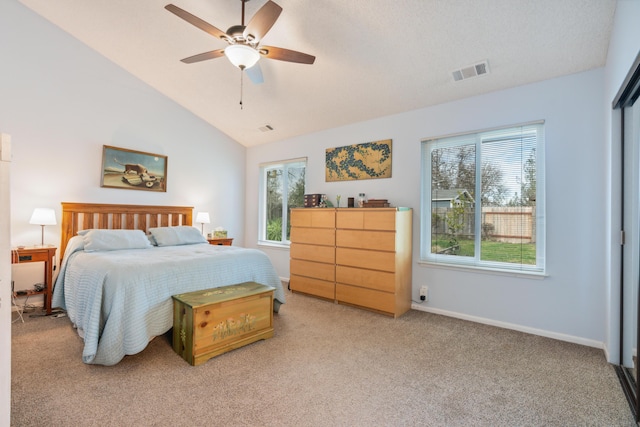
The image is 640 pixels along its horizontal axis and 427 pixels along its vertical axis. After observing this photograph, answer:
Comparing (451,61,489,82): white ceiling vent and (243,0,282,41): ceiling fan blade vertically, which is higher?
(451,61,489,82): white ceiling vent

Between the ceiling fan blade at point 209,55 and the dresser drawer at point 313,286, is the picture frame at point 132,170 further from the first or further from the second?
the dresser drawer at point 313,286

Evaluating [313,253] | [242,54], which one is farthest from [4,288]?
[313,253]

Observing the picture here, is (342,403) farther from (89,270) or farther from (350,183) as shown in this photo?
(350,183)

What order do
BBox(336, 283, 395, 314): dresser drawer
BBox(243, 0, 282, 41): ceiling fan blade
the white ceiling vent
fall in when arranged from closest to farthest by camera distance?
1. BBox(243, 0, 282, 41): ceiling fan blade
2. the white ceiling vent
3. BBox(336, 283, 395, 314): dresser drawer

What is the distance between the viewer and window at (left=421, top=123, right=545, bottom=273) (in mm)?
3102

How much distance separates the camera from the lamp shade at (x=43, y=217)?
3.41m

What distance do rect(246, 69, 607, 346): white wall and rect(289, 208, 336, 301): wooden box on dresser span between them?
3.42ft

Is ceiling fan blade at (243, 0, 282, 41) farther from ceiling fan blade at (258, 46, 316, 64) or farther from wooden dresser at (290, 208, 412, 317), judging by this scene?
wooden dresser at (290, 208, 412, 317)

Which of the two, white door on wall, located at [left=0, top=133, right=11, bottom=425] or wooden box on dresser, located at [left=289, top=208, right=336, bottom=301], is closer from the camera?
white door on wall, located at [left=0, top=133, right=11, bottom=425]

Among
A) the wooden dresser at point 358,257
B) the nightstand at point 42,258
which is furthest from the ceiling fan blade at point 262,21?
the nightstand at point 42,258

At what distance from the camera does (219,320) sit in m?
2.50

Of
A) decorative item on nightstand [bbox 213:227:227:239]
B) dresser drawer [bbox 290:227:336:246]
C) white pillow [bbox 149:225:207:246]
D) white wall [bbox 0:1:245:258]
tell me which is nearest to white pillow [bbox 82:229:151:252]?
white pillow [bbox 149:225:207:246]

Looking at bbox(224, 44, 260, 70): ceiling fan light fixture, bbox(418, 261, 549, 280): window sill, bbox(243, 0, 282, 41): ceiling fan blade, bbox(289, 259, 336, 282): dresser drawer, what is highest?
bbox(243, 0, 282, 41): ceiling fan blade

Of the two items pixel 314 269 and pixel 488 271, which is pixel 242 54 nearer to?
Answer: pixel 314 269
